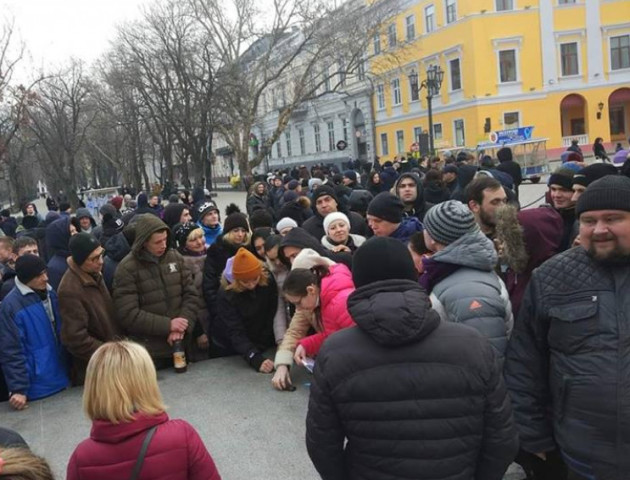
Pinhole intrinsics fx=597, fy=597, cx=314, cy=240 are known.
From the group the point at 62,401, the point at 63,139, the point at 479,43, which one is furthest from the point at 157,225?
the point at 479,43

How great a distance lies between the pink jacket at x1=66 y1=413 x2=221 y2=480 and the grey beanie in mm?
1686

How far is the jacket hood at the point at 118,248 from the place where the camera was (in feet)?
19.4

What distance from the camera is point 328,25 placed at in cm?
3347

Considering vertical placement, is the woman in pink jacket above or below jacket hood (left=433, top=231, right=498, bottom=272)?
below

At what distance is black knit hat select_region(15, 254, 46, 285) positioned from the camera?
182 inches

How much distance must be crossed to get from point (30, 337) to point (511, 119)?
39.1 meters

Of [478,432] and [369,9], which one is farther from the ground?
[369,9]

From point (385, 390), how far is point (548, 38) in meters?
42.3

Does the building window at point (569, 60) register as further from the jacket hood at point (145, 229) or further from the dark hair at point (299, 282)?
the dark hair at point (299, 282)

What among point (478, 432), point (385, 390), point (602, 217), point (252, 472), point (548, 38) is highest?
point (548, 38)

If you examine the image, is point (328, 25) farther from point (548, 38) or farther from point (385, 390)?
point (385, 390)

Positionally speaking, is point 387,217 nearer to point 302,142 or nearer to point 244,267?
point 244,267

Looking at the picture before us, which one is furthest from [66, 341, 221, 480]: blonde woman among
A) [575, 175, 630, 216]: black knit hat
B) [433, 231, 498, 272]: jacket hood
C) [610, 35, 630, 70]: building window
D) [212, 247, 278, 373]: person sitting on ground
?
[610, 35, 630, 70]: building window

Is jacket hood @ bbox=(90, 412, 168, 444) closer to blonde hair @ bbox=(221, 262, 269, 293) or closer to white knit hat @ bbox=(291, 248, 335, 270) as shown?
white knit hat @ bbox=(291, 248, 335, 270)
